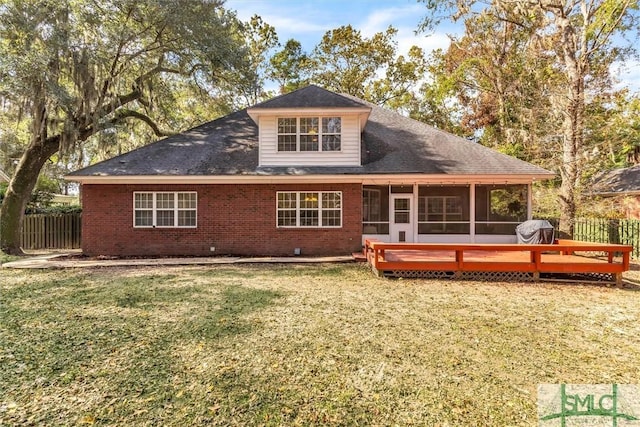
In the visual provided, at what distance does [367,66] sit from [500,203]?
17612 millimetres

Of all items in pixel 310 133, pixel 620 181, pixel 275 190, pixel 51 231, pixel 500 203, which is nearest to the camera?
pixel 275 190

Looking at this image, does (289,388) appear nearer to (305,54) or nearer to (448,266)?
(448,266)

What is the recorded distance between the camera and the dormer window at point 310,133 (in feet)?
40.5

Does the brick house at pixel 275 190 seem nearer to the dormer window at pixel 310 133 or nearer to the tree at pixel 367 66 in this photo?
the dormer window at pixel 310 133

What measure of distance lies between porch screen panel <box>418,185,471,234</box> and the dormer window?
12.8 feet

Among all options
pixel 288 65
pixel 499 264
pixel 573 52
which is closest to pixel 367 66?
pixel 288 65

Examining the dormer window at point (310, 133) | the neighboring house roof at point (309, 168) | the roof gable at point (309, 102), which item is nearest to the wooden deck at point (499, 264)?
the neighboring house roof at point (309, 168)

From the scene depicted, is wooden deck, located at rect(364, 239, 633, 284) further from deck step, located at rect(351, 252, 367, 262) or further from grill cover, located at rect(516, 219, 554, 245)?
deck step, located at rect(351, 252, 367, 262)

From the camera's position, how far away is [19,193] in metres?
13.3

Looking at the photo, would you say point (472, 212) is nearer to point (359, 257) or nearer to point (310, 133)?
point (359, 257)

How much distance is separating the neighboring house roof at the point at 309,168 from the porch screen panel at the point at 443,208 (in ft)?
4.16

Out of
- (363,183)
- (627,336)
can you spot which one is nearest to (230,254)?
(363,183)

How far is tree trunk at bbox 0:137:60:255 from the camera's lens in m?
13.0

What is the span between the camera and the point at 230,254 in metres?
12.2
